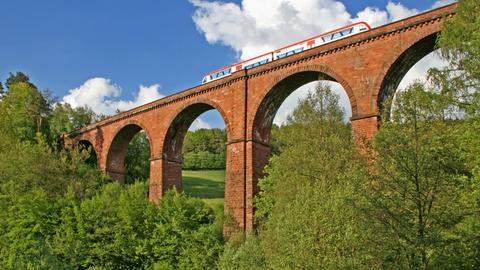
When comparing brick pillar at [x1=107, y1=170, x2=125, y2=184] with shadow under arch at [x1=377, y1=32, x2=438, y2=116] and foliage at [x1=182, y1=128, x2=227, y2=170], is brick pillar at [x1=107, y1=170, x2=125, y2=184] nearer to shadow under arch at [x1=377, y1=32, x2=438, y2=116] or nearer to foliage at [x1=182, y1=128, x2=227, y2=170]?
shadow under arch at [x1=377, y1=32, x2=438, y2=116]

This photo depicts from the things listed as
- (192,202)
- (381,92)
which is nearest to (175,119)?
(192,202)

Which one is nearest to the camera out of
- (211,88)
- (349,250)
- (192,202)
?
(349,250)

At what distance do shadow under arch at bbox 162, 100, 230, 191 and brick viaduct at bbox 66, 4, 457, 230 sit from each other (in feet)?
0.17

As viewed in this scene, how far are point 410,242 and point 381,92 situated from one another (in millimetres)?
9234

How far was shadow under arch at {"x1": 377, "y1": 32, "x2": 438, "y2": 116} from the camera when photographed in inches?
650

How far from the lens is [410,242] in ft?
28.9

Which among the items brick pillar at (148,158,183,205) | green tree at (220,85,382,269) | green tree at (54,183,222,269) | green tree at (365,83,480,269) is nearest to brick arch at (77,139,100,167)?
brick pillar at (148,158,183,205)

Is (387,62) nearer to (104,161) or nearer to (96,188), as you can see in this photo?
(96,188)

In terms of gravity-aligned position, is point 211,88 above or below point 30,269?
above

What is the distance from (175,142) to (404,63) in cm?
1381

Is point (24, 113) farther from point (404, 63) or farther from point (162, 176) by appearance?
point (404, 63)

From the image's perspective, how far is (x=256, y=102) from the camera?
838 inches

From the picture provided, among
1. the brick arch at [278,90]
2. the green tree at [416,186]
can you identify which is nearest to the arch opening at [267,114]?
the brick arch at [278,90]

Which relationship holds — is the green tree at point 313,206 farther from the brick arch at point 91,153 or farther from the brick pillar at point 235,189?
the brick arch at point 91,153
